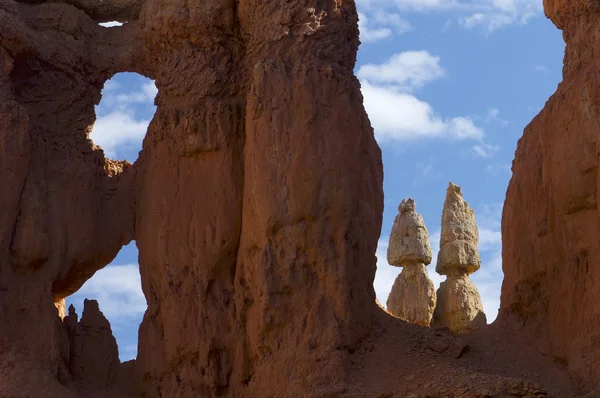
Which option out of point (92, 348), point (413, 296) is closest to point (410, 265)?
point (413, 296)

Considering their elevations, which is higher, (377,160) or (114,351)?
(377,160)

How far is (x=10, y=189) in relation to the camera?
14.7m

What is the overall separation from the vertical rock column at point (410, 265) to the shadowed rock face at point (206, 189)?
10.1m

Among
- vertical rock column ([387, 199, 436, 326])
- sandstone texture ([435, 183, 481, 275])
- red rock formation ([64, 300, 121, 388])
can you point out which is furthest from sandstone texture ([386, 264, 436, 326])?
red rock formation ([64, 300, 121, 388])

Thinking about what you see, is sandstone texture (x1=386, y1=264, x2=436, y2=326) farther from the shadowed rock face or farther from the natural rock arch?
the shadowed rock face

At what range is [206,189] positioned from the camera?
14.8 m

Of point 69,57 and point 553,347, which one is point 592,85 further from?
point 69,57

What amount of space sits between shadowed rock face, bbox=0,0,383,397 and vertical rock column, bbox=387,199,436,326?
10104 mm

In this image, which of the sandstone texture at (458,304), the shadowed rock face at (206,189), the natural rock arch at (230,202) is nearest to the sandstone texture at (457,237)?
the sandstone texture at (458,304)

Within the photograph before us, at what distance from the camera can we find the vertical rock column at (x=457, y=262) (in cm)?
2398

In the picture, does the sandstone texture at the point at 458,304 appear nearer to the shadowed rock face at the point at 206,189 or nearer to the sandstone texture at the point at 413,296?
the sandstone texture at the point at 413,296

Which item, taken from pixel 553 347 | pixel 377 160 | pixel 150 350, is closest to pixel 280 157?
pixel 377 160

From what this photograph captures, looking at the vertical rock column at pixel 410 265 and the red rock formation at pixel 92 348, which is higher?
the vertical rock column at pixel 410 265

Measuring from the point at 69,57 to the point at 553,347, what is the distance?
6.94 m
